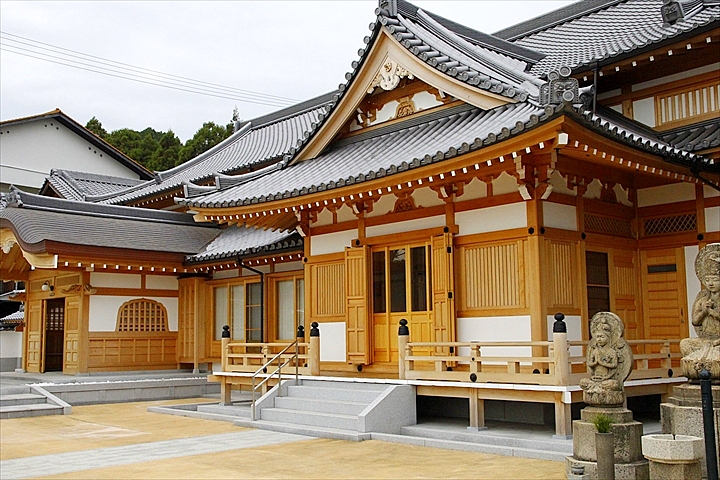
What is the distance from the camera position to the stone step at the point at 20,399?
49.6 feet

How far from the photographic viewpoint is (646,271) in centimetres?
1259

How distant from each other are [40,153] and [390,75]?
29487 millimetres

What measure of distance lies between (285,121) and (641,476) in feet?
69.6

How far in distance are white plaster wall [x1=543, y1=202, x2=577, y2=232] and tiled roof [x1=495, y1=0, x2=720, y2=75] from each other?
2948 mm

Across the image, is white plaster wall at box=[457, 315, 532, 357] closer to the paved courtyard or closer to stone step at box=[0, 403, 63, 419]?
the paved courtyard

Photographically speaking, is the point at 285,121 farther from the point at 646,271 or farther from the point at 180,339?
the point at 646,271

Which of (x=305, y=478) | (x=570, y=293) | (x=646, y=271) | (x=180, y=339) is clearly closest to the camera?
(x=305, y=478)

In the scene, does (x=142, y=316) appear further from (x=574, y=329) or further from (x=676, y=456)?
(x=676, y=456)

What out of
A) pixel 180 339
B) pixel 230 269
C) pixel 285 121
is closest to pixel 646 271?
pixel 230 269

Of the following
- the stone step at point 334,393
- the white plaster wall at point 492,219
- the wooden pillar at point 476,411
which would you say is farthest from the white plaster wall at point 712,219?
the stone step at point 334,393

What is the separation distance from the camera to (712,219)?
1188cm

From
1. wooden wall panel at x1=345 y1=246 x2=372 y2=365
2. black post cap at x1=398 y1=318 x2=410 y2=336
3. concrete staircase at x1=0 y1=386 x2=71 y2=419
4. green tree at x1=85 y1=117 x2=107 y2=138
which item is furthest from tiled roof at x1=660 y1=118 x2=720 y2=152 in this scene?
green tree at x1=85 y1=117 x2=107 y2=138

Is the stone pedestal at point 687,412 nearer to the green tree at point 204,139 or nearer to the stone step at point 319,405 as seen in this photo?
the stone step at point 319,405

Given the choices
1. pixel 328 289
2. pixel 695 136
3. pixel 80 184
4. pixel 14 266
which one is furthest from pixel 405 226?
pixel 80 184
